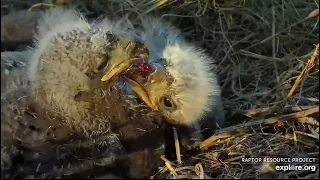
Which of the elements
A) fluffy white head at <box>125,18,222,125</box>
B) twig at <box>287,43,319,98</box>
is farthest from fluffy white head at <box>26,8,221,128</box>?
twig at <box>287,43,319,98</box>

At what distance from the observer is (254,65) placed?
41.8 inches

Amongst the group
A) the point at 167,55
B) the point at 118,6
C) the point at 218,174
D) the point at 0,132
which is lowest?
the point at 218,174

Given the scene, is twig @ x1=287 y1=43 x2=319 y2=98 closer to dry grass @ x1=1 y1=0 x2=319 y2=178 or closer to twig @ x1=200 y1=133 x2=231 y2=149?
dry grass @ x1=1 y1=0 x2=319 y2=178

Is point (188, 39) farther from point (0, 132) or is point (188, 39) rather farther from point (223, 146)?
point (0, 132)

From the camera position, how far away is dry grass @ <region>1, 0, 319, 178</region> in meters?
0.99

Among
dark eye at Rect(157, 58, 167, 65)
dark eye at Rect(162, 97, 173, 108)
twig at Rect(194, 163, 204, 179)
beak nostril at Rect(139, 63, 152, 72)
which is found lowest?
twig at Rect(194, 163, 204, 179)

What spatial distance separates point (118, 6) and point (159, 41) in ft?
0.38

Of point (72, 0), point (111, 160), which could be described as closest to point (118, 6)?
point (72, 0)

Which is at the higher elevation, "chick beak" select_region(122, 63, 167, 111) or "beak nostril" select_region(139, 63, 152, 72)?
"beak nostril" select_region(139, 63, 152, 72)

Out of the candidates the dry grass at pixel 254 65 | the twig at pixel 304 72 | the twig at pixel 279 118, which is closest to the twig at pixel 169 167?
the dry grass at pixel 254 65

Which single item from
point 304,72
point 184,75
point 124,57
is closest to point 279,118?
point 304,72

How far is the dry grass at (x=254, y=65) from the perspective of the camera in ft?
3.26

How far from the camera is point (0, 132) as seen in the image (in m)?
0.95

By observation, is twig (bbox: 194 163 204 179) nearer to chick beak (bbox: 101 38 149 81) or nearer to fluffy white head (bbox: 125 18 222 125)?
fluffy white head (bbox: 125 18 222 125)
